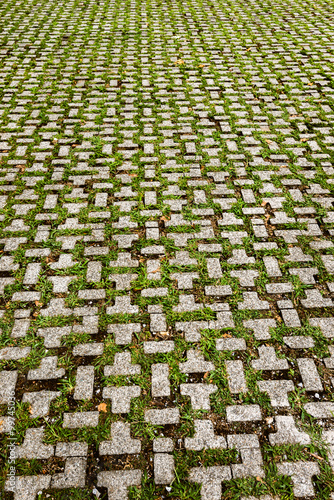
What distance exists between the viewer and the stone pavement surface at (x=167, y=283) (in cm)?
230

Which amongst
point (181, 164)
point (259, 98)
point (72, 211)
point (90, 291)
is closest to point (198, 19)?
point (259, 98)

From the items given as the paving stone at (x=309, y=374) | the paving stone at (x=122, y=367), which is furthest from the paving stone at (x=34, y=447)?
the paving stone at (x=309, y=374)

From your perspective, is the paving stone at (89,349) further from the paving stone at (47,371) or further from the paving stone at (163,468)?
the paving stone at (163,468)

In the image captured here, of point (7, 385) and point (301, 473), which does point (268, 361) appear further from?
point (7, 385)

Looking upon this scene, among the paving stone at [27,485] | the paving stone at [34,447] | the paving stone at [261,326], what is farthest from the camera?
the paving stone at [261,326]

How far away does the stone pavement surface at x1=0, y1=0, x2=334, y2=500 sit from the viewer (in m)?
2.30

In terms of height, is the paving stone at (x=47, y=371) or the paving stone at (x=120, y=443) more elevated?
the paving stone at (x=47, y=371)

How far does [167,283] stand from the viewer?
322cm

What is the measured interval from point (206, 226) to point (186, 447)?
2080 mm

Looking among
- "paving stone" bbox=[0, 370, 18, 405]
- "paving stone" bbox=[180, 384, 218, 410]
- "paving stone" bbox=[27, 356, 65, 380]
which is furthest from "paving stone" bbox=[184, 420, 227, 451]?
"paving stone" bbox=[0, 370, 18, 405]

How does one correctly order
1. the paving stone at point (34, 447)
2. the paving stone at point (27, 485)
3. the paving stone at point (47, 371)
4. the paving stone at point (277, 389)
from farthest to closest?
the paving stone at point (47, 371) → the paving stone at point (277, 389) → the paving stone at point (34, 447) → the paving stone at point (27, 485)

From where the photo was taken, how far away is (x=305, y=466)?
7.45 ft

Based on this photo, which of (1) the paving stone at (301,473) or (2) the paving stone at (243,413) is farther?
(2) the paving stone at (243,413)

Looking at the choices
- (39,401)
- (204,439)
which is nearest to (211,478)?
(204,439)
